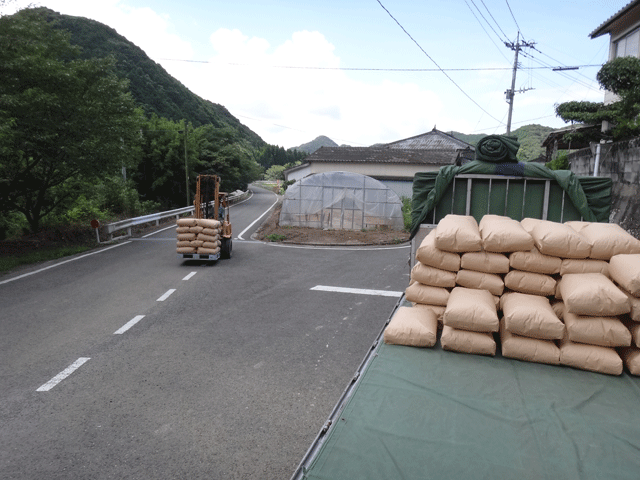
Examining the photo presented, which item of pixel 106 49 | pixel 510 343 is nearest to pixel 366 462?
pixel 510 343

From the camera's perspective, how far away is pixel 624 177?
40.2 feet

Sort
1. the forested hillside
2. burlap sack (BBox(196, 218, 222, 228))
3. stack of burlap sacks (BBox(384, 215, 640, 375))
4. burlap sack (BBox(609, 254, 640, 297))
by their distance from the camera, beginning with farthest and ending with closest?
burlap sack (BBox(196, 218, 222, 228)) → the forested hillside → stack of burlap sacks (BBox(384, 215, 640, 375)) → burlap sack (BBox(609, 254, 640, 297))

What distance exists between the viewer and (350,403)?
3074 mm

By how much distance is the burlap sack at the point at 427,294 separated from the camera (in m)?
4.61

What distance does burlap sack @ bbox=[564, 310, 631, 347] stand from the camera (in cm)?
359

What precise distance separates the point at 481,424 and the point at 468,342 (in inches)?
46.0

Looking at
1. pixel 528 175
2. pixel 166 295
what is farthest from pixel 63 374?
pixel 528 175

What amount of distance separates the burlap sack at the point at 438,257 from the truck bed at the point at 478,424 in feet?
3.50

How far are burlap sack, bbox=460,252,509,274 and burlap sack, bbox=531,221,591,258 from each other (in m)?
0.37


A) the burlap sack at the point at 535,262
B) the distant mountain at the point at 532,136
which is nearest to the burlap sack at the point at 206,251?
the burlap sack at the point at 535,262

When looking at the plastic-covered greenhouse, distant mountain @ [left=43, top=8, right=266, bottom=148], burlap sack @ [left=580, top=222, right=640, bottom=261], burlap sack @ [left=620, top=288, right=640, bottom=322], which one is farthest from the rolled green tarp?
distant mountain @ [left=43, top=8, right=266, bottom=148]

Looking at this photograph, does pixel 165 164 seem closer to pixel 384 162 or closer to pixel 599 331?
pixel 384 162

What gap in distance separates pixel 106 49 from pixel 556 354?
85040 millimetres

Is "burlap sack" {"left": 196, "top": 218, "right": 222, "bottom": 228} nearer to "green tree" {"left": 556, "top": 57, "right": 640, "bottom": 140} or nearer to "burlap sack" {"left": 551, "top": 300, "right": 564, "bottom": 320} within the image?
"burlap sack" {"left": 551, "top": 300, "right": 564, "bottom": 320}
